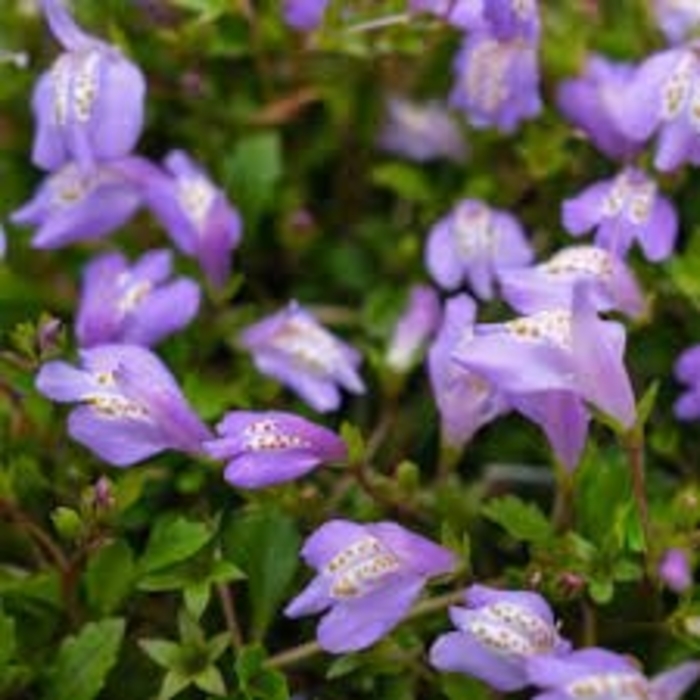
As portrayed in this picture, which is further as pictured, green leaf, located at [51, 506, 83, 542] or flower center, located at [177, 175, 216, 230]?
flower center, located at [177, 175, 216, 230]

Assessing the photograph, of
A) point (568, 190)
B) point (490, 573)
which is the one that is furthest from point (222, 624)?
point (568, 190)

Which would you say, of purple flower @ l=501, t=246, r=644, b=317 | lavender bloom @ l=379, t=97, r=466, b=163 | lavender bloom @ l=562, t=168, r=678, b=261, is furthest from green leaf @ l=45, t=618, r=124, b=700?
lavender bloom @ l=379, t=97, r=466, b=163

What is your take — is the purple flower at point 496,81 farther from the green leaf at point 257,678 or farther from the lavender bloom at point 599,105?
the green leaf at point 257,678

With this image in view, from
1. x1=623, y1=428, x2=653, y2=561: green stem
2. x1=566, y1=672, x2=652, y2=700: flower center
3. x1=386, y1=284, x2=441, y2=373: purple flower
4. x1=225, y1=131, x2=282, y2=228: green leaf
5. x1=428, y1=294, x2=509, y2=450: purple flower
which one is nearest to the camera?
x1=566, y1=672, x2=652, y2=700: flower center

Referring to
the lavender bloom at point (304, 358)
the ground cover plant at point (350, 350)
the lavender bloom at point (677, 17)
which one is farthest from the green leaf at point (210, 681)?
the lavender bloom at point (677, 17)

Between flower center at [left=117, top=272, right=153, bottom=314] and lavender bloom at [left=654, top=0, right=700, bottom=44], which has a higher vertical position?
lavender bloom at [left=654, top=0, right=700, bottom=44]

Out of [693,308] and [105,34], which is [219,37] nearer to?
[105,34]

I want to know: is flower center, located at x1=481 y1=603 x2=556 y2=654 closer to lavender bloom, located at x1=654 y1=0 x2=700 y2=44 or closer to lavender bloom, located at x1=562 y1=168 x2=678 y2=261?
lavender bloom, located at x1=562 y1=168 x2=678 y2=261

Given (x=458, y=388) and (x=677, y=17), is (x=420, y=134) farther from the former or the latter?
(x=458, y=388)
